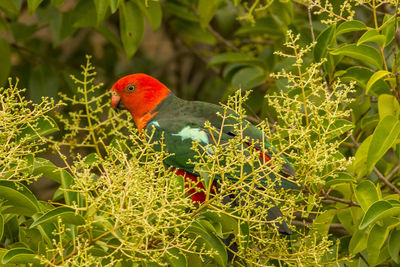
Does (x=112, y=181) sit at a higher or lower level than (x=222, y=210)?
higher

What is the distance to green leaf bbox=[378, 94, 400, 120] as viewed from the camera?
2.30 m

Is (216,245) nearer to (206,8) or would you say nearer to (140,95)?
(140,95)

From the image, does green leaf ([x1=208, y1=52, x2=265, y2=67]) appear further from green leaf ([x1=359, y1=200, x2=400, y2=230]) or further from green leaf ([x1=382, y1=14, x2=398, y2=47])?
green leaf ([x1=359, y1=200, x2=400, y2=230])

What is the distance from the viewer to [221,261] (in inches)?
73.5

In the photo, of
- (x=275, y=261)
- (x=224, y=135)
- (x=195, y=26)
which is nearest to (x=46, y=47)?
(x=195, y=26)

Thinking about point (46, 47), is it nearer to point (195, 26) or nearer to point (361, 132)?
point (195, 26)

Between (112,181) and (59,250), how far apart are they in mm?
215

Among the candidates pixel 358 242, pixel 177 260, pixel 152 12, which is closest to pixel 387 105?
pixel 358 242

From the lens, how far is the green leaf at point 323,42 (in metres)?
2.35

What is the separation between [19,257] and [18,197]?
0.21 m

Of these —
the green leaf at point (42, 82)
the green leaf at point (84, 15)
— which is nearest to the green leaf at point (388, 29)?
the green leaf at point (84, 15)

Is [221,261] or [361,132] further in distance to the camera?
[361,132]

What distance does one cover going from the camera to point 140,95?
9.97 ft

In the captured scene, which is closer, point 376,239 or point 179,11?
point 376,239
